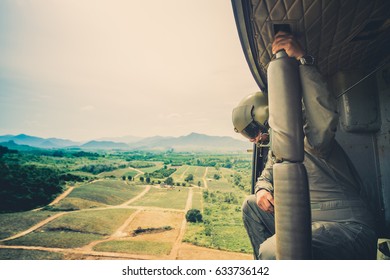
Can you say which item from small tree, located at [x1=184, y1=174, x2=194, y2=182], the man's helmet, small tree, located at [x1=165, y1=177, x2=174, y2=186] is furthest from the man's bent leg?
small tree, located at [x1=184, y1=174, x2=194, y2=182]

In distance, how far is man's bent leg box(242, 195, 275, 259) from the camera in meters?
1.85

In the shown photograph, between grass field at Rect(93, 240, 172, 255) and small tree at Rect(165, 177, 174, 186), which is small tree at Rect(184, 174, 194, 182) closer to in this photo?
small tree at Rect(165, 177, 174, 186)

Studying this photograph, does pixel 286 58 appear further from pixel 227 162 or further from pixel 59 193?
pixel 227 162

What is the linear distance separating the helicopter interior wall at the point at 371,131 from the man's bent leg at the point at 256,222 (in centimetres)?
95

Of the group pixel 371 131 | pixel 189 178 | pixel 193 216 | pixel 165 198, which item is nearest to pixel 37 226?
pixel 193 216

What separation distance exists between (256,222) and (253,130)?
1.05 metres

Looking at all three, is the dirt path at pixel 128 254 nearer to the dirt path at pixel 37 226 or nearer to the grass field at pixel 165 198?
the dirt path at pixel 37 226

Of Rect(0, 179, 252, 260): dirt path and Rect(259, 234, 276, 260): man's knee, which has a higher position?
Rect(259, 234, 276, 260): man's knee

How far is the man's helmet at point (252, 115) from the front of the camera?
7.79ft

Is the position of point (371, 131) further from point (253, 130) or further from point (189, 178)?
point (189, 178)

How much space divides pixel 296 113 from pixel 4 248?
34901 millimetres

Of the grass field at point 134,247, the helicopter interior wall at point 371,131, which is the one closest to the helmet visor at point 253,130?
the helicopter interior wall at point 371,131

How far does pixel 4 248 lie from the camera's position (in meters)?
25.5
